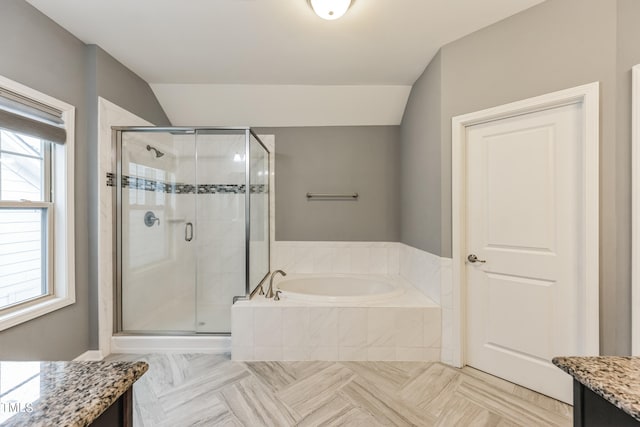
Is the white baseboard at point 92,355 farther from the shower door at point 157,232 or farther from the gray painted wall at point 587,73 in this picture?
the gray painted wall at point 587,73

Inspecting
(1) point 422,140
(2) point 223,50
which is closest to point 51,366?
(2) point 223,50

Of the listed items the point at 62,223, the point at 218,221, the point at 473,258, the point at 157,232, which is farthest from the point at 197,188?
the point at 473,258

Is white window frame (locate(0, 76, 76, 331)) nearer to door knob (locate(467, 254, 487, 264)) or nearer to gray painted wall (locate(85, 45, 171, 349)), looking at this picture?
gray painted wall (locate(85, 45, 171, 349))

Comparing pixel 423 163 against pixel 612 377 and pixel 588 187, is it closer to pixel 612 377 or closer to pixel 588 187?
pixel 588 187

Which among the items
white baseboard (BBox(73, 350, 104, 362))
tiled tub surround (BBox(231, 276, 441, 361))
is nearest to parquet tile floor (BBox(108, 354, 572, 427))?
tiled tub surround (BBox(231, 276, 441, 361))

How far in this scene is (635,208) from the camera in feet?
4.59

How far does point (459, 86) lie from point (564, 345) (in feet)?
6.10

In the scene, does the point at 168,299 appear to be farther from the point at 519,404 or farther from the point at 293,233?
the point at 519,404

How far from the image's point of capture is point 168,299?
279 cm

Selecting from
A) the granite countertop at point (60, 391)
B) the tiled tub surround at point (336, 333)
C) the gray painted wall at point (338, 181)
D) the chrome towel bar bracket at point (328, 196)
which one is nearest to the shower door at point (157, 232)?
the tiled tub surround at point (336, 333)

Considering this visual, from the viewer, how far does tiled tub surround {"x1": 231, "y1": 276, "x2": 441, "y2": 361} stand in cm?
210

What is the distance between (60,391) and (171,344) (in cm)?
197

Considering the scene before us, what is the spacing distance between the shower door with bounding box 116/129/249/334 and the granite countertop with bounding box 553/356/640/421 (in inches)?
86.5

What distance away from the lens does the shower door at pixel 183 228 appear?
2451 mm
